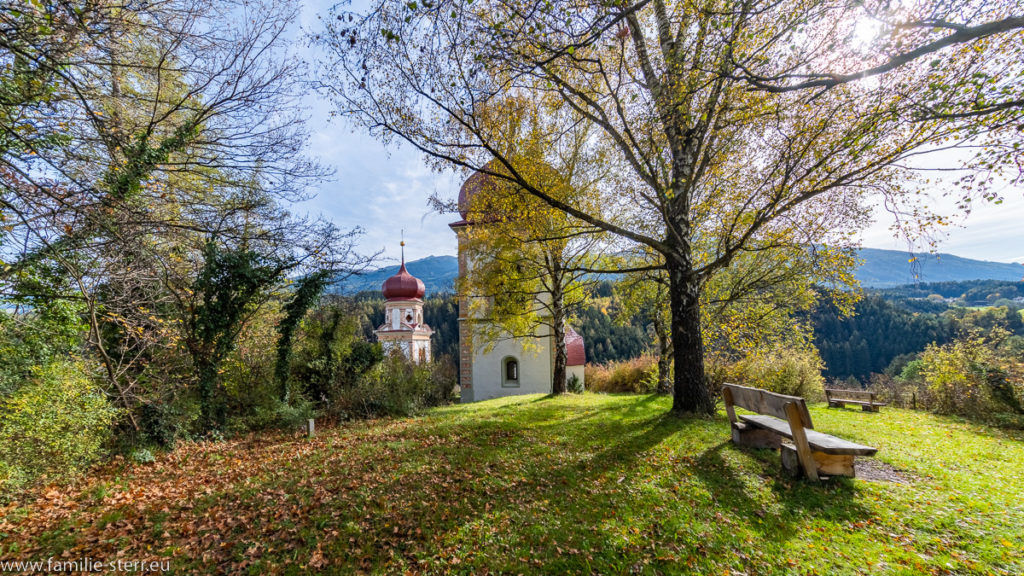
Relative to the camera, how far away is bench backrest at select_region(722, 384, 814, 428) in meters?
4.05

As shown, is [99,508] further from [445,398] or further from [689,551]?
[445,398]

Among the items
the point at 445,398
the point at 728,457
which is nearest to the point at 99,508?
the point at 728,457

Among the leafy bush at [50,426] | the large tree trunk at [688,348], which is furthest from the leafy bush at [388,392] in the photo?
the large tree trunk at [688,348]

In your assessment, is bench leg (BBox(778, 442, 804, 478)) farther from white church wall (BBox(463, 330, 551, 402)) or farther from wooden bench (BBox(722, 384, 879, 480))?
white church wall (BBox(463, 330, 551, 402))

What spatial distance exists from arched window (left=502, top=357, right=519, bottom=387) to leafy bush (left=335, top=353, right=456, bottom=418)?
22.2 ft

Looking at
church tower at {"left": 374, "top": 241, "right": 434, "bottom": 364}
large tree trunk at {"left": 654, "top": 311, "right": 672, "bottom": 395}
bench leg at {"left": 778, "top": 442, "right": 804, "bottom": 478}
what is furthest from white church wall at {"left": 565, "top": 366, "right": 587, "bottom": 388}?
bench leg at {"left": 778, "top": 442, "right": 804, "bottom": 478}

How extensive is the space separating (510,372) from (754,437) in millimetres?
14988

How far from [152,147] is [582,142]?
10.6m

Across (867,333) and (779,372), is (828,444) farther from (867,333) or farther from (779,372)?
(867,333)

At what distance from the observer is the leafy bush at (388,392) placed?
32.4 feet

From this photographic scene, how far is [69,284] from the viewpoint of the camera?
577cm

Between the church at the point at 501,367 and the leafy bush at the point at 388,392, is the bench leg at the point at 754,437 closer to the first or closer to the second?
the leafy bush at the point at 388,392

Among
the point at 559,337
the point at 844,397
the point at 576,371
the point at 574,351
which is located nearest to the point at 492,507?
the point at 559,337

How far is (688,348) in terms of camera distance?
22.6 ft
